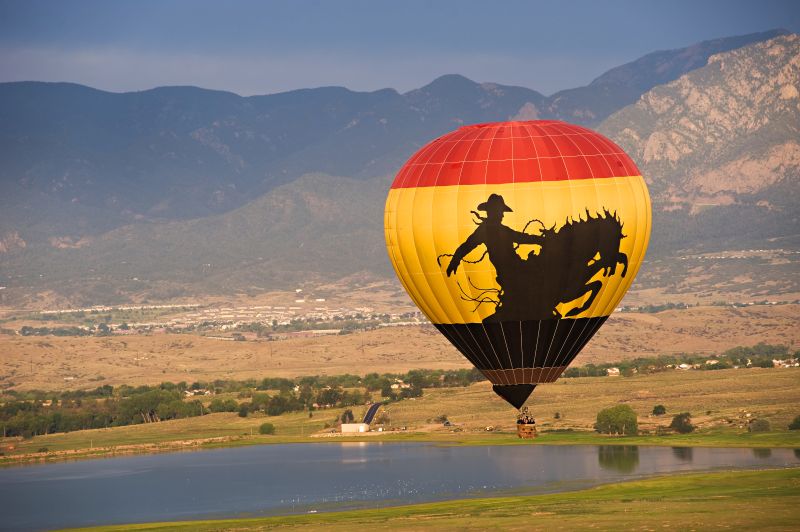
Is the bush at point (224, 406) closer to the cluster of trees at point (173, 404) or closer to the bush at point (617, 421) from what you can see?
the cluster of trees at point (173, 404)

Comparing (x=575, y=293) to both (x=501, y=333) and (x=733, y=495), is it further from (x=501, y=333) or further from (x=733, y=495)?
(x=733, y=495)

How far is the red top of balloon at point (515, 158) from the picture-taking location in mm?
70938

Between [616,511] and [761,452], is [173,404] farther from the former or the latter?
[616,511]

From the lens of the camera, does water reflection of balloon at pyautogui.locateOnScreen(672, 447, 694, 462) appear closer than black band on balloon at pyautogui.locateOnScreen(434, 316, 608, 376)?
No

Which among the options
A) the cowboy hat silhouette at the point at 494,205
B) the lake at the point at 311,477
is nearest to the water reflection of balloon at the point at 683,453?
the lake at the point at 311,477

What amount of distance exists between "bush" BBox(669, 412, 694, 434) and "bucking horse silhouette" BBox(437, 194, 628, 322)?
66.7m

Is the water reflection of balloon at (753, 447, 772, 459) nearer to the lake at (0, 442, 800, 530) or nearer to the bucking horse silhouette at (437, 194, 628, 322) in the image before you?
the lake at (0, 442, 800, 530)

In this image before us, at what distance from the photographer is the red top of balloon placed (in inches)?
2793

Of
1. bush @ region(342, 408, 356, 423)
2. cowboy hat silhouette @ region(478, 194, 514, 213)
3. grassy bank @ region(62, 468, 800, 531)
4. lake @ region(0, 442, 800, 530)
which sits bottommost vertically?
grassy bank @ region(62, 468, 800, 531)

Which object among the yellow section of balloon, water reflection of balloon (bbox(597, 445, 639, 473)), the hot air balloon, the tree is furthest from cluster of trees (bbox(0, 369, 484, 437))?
the hot air balloon

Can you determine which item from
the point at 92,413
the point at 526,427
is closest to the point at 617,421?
the point at 92,413

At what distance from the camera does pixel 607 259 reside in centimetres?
7231

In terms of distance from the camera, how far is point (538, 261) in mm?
70688

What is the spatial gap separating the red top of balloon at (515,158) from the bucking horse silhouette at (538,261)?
1408 millimetres
